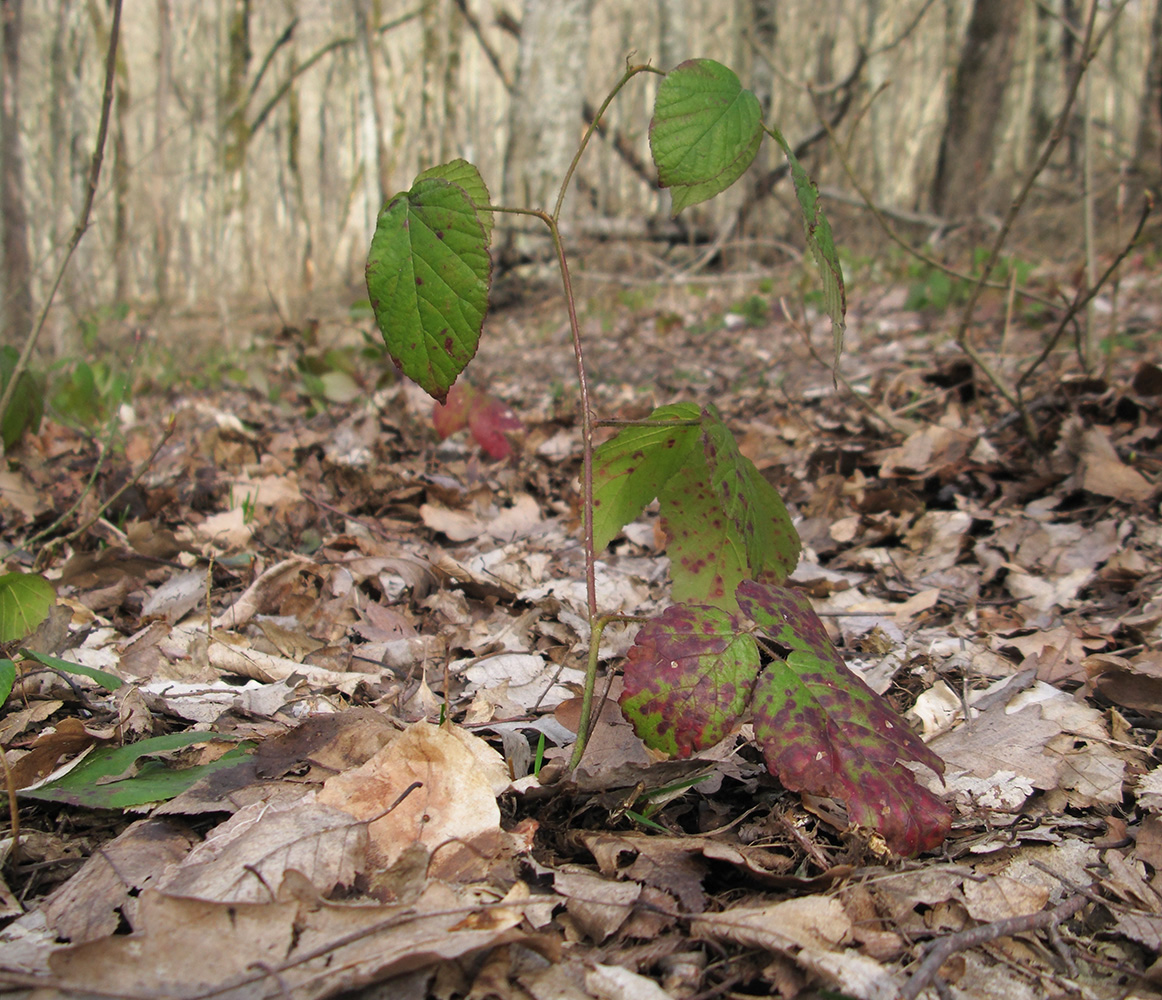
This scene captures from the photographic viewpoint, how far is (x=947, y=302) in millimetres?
4586

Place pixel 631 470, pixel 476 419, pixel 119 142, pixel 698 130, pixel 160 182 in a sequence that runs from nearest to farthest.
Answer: pixel 698 130, pixel 631 470, pixel 476 419, pixel 160 182, pixel 119 142

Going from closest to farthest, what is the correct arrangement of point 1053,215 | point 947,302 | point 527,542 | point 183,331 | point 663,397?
point 527,542
point 663,397
point 947,302
point 183,331
point 1053,215

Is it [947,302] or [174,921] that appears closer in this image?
[174,921]

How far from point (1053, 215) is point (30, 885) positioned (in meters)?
8.08

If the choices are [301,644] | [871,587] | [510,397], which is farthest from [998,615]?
[510,397]

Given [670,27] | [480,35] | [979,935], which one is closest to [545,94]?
[670,27]

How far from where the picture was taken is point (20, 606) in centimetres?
132

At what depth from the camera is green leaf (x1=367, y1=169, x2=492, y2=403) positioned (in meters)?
0.89

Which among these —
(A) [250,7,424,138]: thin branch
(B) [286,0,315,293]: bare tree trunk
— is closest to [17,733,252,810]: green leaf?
(B) [286,0,315,293]: bare tree trunk

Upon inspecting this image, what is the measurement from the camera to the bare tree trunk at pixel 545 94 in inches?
276

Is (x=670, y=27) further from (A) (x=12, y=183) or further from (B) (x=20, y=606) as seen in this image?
(B) (x=20, y=606)

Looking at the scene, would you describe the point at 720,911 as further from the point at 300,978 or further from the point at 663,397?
the point at 663,397

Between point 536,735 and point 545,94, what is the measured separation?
23.4 ft

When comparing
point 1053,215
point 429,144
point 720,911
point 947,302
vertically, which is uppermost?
point 429,144
